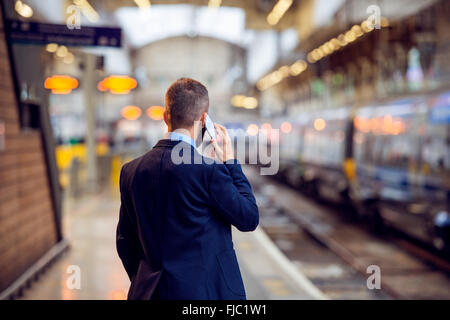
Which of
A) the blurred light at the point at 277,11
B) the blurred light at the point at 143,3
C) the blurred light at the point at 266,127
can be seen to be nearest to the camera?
the blurred light at the point at 143,3

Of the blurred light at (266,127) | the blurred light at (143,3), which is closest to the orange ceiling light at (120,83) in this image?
the blurred light at (143,3)

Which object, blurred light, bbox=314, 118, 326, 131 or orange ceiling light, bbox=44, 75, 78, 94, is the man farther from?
Result: blurred light, bbox=314, 118, 326, 131

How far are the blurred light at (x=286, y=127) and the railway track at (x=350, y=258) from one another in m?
9.35

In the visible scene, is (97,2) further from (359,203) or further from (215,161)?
(215,161)

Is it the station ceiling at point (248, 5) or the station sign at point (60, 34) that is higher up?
the station ceiling at point (248, 5)

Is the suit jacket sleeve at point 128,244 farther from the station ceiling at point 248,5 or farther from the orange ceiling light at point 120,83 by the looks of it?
the station ceiling at point 248,5

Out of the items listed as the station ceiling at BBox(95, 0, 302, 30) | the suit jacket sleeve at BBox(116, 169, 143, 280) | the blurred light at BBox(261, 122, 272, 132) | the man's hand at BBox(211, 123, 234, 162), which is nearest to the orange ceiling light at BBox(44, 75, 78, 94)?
the station ceiling at BBox(95, 0, 302, 30)

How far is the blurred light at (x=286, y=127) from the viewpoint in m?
24.8

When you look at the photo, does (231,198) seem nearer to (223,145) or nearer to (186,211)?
(186,211)

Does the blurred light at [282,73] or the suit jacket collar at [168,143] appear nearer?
the suit jacket collar at [168,143]

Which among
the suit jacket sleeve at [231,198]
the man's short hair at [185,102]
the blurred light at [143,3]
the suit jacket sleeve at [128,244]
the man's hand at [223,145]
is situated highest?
the blurred light at [143,3]

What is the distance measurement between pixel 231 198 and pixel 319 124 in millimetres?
16785

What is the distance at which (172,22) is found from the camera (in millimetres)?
41250
